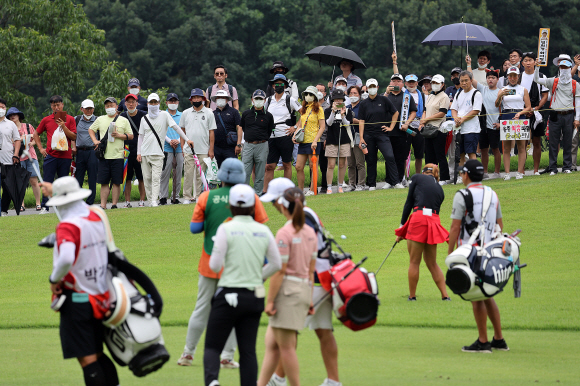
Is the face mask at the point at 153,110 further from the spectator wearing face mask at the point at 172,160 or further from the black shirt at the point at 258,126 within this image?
the black shirt at the point at 258,126

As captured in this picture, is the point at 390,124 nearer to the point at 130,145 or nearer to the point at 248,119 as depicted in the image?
the point at 248,119

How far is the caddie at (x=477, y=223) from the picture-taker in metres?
8.80

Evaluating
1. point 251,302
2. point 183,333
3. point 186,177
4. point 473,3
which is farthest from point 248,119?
point 473,3

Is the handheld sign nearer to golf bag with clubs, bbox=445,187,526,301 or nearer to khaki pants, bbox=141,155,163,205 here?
khaki pants, bbox=141,155,163,205

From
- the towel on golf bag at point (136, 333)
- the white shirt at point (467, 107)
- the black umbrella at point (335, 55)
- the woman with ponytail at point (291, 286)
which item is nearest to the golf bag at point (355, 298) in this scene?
the woman with ponytail at point (291, 286)

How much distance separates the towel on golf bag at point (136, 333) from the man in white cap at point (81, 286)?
0.14 meters

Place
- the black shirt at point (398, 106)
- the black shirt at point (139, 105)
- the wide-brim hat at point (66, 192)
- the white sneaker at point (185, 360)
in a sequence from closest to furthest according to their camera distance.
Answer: the wide-brim hat at point (66, 192)
the white sneaker at point (185, 360)
the black shirt at point (398, 106)
the black shirt at point (139, 105)

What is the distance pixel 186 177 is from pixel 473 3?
4840 cm

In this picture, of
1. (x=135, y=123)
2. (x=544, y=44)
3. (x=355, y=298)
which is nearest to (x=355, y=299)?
(x=355, y=298)

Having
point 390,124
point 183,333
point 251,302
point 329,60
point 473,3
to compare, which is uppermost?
point 473,3

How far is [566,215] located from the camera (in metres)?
→ 16.3

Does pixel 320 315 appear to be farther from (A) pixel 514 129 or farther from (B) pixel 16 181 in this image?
(B) pixel 16 181

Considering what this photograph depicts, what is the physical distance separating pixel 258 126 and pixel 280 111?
2.82ft

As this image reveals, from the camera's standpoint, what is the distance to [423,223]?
1135 centimetres
